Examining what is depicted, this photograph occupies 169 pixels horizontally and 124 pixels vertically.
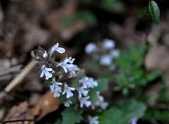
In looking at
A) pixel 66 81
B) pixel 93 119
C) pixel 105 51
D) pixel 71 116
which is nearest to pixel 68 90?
pixel 66 81

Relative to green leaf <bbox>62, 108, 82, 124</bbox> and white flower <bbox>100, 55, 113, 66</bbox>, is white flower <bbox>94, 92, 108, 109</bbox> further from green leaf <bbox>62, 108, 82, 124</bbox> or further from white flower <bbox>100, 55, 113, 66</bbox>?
white flower <bbox>100, 55, 113, 66</bbox>

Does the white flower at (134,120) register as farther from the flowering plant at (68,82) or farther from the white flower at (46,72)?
the white flower at (46,72)

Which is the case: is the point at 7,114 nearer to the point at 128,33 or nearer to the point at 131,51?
the point at 131,51

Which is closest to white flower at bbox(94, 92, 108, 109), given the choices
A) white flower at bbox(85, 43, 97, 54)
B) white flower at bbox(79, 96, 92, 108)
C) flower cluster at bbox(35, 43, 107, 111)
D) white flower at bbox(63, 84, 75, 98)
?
flower cluster at bbox(35, 43, 107, 111)

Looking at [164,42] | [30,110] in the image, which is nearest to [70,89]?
[30,110]

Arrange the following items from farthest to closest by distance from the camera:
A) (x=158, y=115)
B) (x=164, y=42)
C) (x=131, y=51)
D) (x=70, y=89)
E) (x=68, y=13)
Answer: (x=68, y=13) → (x=164, y=42) → (x=131, y=51) → (x=158, y=115) → (x=70, y=89)

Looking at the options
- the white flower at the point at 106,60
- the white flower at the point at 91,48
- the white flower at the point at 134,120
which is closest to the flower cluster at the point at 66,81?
the white flower at the point at 134,120
